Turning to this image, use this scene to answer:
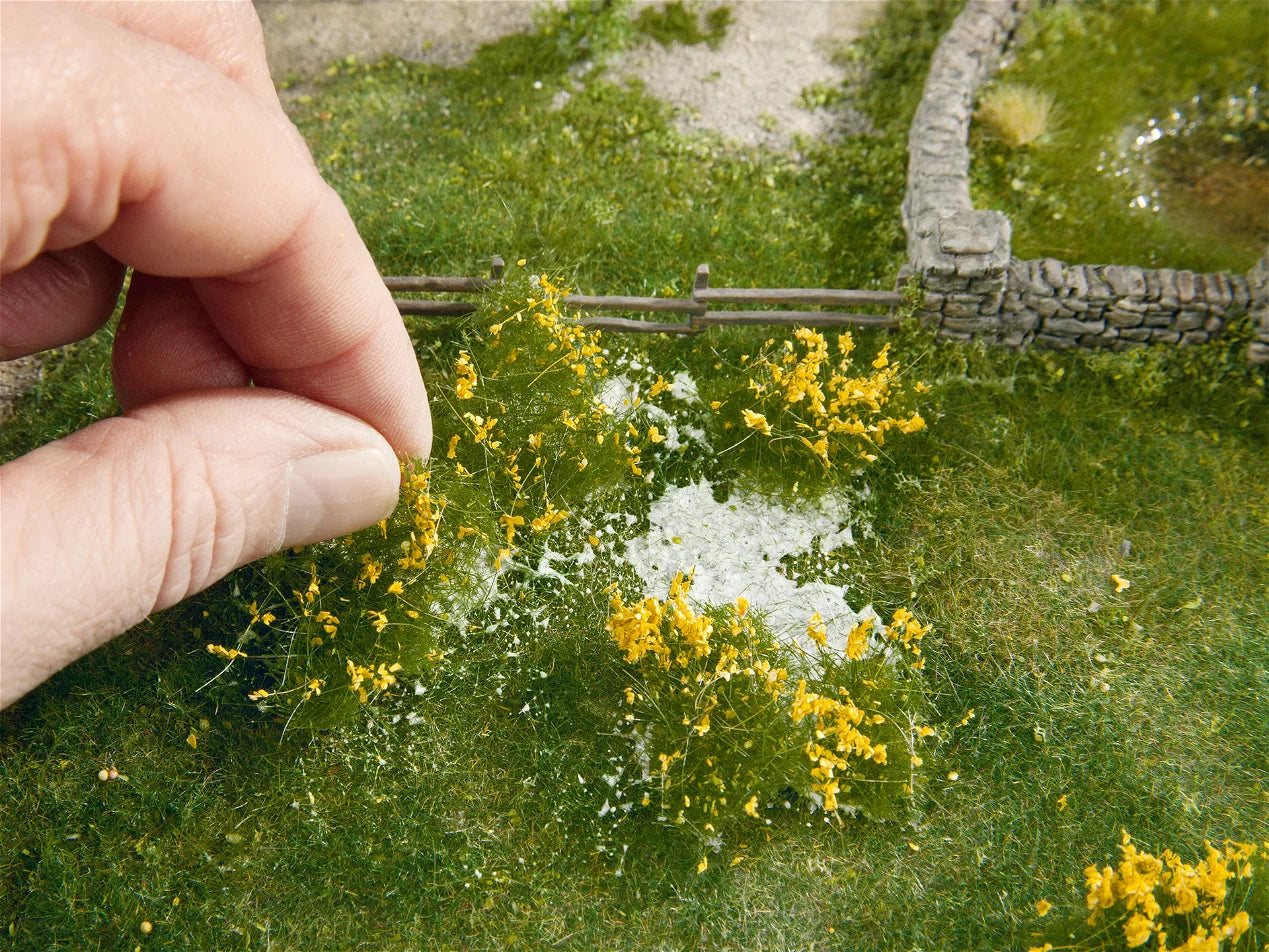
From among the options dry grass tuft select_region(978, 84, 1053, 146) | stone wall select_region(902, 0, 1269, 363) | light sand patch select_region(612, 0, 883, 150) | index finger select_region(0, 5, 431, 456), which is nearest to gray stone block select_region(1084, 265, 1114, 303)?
stone wall select_region(902, 0, 1269, 363)

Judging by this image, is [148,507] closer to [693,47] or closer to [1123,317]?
[1123,317]

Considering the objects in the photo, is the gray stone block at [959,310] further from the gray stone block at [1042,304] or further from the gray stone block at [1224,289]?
the gray stone block at [1224,289]

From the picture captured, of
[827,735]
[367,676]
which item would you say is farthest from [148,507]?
[827,735]

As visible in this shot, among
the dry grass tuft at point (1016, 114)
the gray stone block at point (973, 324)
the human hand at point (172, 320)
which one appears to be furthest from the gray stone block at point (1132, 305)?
the human hand at point (172, 320)

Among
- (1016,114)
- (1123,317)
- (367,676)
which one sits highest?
(1016,114)

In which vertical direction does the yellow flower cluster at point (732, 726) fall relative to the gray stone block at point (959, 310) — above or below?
below

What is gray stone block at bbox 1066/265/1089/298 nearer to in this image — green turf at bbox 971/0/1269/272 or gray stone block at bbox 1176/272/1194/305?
gray stone block at bbox 1176/272/1194/305

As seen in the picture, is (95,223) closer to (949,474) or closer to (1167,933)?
(949,474)

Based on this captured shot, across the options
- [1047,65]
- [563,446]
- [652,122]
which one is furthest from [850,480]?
[1047,65]
